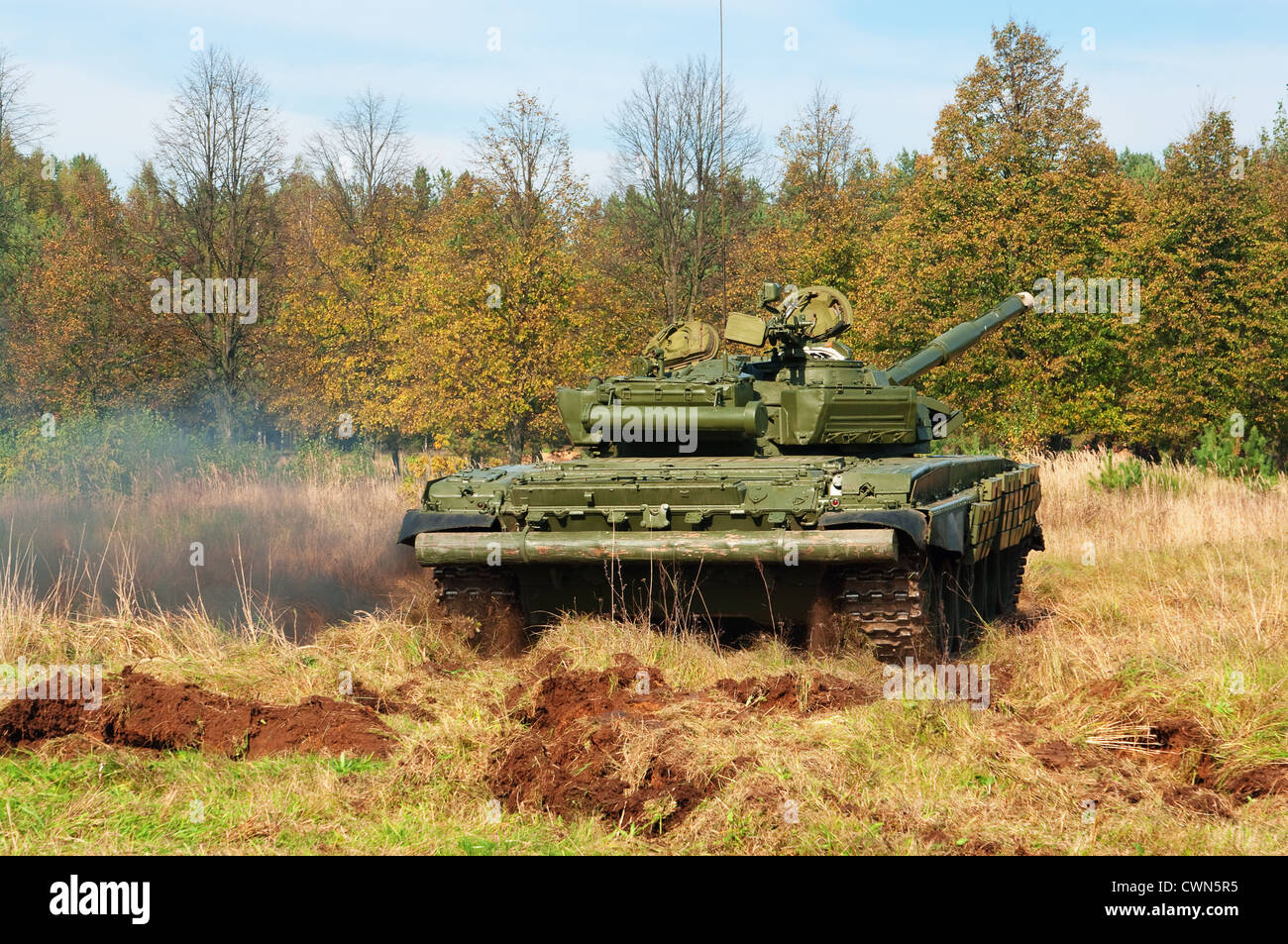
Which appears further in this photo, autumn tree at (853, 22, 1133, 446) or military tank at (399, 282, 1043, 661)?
autumn tree at (853, 22, 1133, 446)

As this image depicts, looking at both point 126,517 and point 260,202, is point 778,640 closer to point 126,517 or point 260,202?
point 126,517

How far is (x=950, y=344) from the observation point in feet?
42.5

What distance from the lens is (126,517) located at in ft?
43.3

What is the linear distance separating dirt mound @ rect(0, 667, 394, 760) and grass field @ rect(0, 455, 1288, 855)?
0.48ft

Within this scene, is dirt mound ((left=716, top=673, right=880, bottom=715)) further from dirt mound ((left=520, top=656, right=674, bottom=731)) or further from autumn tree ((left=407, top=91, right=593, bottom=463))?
autumn tree ((left=407, top=91, right=593, bottom=463))

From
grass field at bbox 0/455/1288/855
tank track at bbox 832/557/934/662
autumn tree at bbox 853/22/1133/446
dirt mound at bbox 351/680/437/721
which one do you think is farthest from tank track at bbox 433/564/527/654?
autumn tree at bbox 853/22/1133/446

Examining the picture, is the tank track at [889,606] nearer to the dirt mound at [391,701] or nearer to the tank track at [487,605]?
the tank track at [487,605]

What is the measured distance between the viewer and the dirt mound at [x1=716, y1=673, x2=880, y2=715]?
740 centimetres

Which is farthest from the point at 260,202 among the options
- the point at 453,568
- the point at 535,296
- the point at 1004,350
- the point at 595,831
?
the point at 595,831

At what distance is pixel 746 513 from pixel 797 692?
53.5 inches

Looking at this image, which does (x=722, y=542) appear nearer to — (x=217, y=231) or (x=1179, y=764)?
(x=1179, y=764)

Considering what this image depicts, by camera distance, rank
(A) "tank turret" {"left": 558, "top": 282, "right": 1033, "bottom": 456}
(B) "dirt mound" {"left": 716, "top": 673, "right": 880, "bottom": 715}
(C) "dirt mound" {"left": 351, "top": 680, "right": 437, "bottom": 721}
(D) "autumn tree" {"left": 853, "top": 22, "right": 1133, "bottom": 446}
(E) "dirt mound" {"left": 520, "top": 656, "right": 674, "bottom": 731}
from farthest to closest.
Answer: (D) "autumn tree" {"left": 853, "top": 22, "right": 1133, "bottom": 446} → (A) "tank turret" {"left": 558, "top": 282, "right": 1033, "bottom": 456} → (C) "dirt mound" {"left": 351, "top": 680, "right": 437, "bottom": 721} → (B) "dirt mound" {"left": 716, "top": 673, "right": 880, "bottom": 715} → (E) "dirt mound" {"left": 520, "top": 656, "right": 674, "bottom": 731}

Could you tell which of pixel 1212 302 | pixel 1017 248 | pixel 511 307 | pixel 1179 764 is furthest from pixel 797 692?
pixel 1212 302

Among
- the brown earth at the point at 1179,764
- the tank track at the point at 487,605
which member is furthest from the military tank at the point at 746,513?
the brown earth at the point at 1179,764
